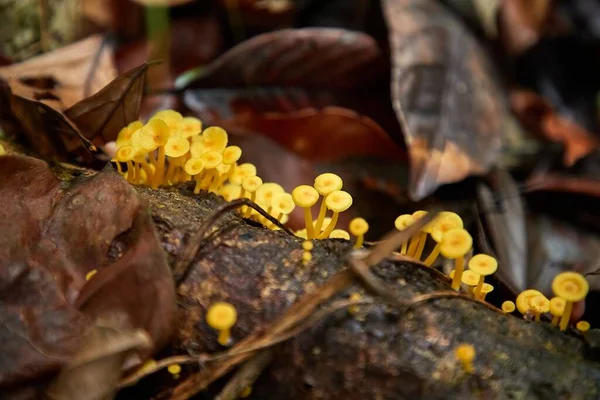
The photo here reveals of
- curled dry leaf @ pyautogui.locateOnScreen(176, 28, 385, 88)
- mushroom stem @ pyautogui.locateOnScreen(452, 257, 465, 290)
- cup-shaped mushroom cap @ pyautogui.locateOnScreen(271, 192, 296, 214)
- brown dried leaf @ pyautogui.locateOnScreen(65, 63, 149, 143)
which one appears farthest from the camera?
curled dry leaf @ pyautogui.locateOnScreen(176, 28, 385, 88)

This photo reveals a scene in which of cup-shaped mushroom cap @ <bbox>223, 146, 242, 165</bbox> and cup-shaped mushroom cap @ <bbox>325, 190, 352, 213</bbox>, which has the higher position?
cup-shaped mushroom cap @ <bbox>223, 146, 242, 165</bbox>

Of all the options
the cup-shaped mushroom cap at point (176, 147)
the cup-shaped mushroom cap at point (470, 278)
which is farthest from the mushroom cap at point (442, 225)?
the cup-shaped mushroom cap at point (176, 147)

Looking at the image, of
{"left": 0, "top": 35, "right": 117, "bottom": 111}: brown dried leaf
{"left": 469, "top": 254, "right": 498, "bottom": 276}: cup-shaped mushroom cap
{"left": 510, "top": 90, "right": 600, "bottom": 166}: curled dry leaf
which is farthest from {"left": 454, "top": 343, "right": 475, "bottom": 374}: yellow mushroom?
{"left": 510, "top": 90, "right": 600, "bottom": 166}: curled dry leaf

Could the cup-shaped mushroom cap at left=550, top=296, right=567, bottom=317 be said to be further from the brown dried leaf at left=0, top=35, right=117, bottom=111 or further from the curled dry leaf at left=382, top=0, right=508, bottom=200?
the brown dried leaf at left=0, top=35, right=117, bottom=111

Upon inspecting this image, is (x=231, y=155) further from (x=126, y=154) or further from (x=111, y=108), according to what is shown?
(x=111, y=108)

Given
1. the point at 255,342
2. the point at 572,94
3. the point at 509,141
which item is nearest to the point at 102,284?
the point at 255,342

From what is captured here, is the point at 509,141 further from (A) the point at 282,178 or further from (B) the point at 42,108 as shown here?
(B) the point at 42,108
